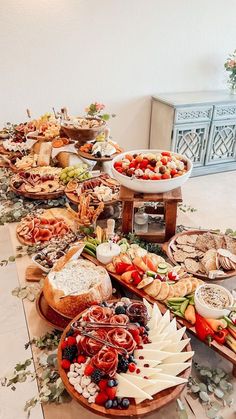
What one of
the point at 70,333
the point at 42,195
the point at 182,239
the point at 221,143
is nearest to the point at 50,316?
the point at 70,333

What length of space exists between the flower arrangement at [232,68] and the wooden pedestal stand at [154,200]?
3.20m

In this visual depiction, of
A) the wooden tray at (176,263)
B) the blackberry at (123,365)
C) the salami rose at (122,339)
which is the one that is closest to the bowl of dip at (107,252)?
the wooden tray at (176,263)

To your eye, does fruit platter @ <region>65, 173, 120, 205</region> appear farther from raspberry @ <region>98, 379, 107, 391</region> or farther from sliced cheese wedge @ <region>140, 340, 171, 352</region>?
raspberry @ <region>98, 379, 107, 391</region>

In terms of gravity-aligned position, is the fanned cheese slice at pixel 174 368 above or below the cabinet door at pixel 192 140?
above

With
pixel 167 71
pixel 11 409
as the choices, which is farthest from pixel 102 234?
pixel 167 71

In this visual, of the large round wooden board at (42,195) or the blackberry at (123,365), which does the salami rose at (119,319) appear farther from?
the large round wooden board at (42,195)

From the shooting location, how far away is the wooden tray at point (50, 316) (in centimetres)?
136

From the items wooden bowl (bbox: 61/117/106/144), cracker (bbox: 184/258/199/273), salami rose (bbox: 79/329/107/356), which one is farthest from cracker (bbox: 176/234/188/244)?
wooden bowl (bbox: 61/117/106/144)

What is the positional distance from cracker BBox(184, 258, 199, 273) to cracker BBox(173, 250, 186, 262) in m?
0.02

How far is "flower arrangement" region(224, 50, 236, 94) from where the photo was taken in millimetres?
4352

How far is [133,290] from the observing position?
141 cm

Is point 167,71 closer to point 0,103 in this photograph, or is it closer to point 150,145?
point 150,145

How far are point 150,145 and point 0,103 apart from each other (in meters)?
1.87

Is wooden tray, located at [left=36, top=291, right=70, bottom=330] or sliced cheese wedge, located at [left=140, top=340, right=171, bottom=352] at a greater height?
sliced cheese wedge, located at [left=140, top=340, right=171, bottom=352]
